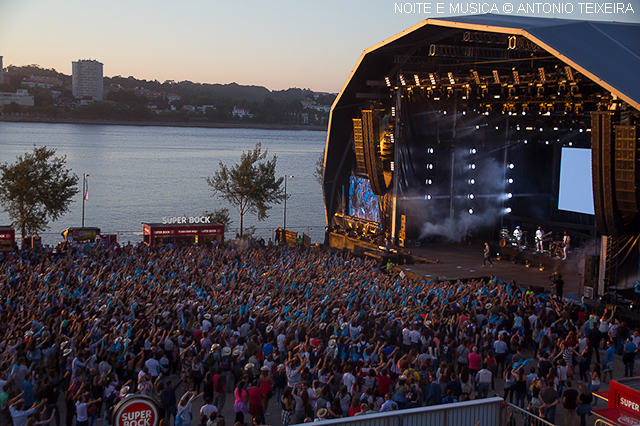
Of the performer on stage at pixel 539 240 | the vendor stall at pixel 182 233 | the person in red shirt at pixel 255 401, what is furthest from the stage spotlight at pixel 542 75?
the person in red shirt at pixel 255 401

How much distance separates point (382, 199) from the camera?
2936 cm

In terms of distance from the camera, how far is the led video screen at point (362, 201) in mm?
30427

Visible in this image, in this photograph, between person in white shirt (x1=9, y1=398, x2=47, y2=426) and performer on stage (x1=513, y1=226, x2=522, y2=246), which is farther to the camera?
performer on stage (x1=513, y1=226, x2=522, y2=246)

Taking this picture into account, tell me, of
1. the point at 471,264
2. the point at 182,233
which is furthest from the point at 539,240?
the point at 182,233

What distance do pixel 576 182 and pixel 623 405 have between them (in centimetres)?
2223

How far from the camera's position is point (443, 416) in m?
6.38

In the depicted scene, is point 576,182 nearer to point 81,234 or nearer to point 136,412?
point 81,234

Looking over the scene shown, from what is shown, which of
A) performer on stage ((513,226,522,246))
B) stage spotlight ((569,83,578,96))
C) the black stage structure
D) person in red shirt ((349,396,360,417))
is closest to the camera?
person in red shirt ((349,396,360,417))

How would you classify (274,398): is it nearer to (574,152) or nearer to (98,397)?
(98,397)

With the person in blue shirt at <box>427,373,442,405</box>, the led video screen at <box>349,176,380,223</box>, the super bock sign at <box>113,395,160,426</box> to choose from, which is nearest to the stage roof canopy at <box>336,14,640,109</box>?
the led video screen at <box>349,176,380,223</box>

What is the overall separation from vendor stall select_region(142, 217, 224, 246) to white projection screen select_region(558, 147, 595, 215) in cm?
1696

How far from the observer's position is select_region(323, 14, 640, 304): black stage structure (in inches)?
929

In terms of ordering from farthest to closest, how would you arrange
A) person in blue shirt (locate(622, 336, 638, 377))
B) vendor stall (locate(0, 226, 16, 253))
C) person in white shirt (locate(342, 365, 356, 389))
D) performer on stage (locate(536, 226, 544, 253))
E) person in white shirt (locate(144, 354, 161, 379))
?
performer on stage (locate(536, 226, 544, 253)) < vendor stall (locate(0, 226, 16, 253)) < person in blue shirt (locate(622, 336, 638, 377)) < person in white shirt (locate(144, 354, 161, 379)) < person in white shirt (locate(342, 365, 356, 389))

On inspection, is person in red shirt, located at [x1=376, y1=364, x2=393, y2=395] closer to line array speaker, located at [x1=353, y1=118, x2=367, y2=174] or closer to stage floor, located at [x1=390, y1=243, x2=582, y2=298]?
stage floor, located at [x1=390, y1=243, x2=582, y2=298]
